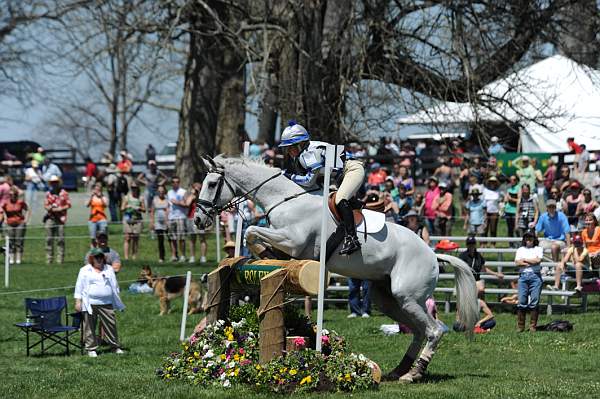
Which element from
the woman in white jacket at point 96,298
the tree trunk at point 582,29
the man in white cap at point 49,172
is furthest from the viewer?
the man in white cap at point 49,172

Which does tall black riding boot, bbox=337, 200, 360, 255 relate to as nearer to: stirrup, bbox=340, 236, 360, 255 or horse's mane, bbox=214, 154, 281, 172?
stirrup, bbox=340, 236, 360, 255

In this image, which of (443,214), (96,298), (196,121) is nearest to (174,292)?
(96,298)

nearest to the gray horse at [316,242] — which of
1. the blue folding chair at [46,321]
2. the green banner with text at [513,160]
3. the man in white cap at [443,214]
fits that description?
the blue folding chair at [46,321]

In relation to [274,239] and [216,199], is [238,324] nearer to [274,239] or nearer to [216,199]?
[274,239]

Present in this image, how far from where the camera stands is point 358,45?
75.0 feet

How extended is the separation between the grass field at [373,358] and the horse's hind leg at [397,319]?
365 millimetres

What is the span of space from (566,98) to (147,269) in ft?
45.5

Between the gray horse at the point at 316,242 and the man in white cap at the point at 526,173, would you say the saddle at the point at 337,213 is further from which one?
the man in white cap at the point at 526,173

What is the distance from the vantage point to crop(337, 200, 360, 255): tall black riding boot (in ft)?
39.4

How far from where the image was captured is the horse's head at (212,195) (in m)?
12.1

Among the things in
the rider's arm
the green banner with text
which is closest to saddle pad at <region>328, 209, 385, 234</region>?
the rider's arm

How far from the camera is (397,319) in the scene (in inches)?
515

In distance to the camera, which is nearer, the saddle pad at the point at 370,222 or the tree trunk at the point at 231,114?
the saddle pad at the point at 370,222

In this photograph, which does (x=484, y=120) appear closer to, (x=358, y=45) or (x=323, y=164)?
(x=358, y=45)
